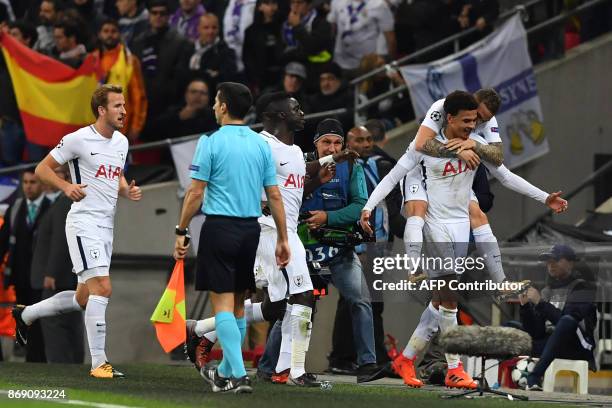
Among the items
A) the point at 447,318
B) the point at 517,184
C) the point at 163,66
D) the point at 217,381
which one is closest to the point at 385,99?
the point at 163,66

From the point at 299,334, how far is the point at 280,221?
1374 millimetres

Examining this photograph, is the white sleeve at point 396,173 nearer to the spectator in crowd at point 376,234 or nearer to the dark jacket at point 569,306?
the spectator in crowd at point 376,234

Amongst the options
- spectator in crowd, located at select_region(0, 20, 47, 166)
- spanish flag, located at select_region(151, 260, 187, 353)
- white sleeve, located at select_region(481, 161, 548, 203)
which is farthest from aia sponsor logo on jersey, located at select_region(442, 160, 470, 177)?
spectator in crowd, located at select_region(0, 20, 47, 166)

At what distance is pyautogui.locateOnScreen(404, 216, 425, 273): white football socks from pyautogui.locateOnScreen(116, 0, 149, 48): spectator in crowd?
8.80 m

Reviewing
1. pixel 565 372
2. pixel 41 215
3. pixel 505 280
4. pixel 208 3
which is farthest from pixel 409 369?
pixel 208 3

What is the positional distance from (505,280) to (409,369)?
1105 mm

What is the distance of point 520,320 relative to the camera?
53.2 feet

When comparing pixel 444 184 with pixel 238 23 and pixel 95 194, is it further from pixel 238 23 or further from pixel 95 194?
pixel 238 23

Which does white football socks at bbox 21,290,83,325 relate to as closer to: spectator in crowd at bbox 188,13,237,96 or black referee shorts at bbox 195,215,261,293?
black referee shorts at bbox 195,215,261,293

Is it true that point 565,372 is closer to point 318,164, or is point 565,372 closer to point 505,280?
point 505,280

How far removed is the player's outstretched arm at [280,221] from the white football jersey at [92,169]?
2329mm

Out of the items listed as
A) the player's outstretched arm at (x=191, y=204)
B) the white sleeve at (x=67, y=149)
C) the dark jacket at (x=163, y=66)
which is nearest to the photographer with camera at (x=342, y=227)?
the white sleeve at (x=67, y=149)

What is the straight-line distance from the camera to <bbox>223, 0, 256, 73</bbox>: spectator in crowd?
2089cm

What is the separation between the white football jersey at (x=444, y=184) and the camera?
13.5m
